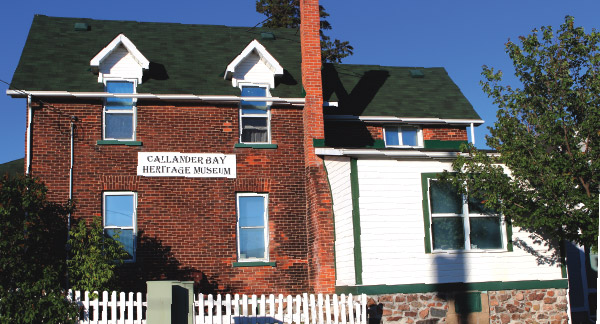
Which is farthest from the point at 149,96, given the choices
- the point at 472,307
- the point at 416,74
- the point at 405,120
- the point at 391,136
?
the point at 416,74

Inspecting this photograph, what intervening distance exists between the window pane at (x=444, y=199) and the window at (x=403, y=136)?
4.52m

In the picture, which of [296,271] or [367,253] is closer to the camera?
[367,253]

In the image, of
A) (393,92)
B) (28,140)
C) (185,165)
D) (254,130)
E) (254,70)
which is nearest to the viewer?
(28,140)

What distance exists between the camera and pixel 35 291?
41.5 feet

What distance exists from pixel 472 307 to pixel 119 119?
31.9ft

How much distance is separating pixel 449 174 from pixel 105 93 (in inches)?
342

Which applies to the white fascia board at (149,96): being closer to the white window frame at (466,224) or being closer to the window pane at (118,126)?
the window pane at (118,126)

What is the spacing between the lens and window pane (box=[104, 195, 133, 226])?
16062 mm

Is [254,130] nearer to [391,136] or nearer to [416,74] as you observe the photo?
[391,136]

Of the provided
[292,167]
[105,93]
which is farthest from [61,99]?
[292,167]

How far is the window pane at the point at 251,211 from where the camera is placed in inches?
662

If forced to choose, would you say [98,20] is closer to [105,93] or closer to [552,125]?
[105,93]

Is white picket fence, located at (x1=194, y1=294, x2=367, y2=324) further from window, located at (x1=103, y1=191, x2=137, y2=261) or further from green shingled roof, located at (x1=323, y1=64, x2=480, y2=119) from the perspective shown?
green shingled roof, located at (x1=323, y1=64, x2=480, y2=119)

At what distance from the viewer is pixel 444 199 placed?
14.8 meters
